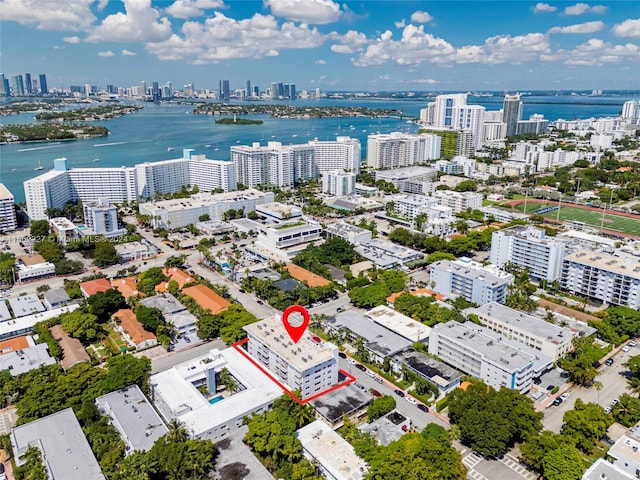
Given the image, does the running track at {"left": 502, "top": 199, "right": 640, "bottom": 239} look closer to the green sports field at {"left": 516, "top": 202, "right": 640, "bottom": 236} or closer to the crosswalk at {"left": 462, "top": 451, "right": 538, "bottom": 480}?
the green sports field at {"left": 516, "top": 202, "right": 640, "bottom": 236}

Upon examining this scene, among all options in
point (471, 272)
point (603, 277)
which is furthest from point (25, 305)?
point (603, 277)


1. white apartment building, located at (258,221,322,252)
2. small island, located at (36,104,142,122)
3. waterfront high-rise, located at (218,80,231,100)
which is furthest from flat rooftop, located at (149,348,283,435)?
waterfront high-rise, located at (218,80,231,100)

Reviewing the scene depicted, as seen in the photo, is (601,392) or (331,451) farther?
(601,392)

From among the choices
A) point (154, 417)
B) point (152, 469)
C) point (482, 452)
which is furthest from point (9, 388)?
point (482, 452)

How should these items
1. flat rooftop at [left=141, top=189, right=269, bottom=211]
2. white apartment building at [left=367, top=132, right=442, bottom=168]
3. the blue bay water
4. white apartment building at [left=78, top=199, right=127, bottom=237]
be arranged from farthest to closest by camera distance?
the blue bay water, white apartment building at [left=367, top=132, right=442, bottom=168], flat rooftop at [left=141, top=189, right=269, bottom=211], white apartment building at [left=78, top=199, right=127, bottom=237]

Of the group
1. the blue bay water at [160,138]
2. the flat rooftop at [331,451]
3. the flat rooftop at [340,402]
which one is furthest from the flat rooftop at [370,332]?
the blue bay water at [160,138]

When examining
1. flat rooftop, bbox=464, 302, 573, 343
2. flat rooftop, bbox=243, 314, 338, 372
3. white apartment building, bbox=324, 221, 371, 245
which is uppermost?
white apartment building, bbox=324, 221, 371, 245

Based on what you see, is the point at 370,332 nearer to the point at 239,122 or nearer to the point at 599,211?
the point at 599,211
